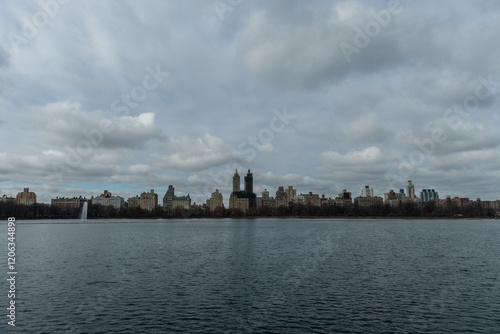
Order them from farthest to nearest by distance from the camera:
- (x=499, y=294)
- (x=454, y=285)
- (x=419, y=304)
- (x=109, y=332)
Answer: (x=454, y=285) → (x=499, y=294) → (x=419, y=304) → (x=109, y=332)

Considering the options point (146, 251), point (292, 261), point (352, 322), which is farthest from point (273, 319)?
point (146, 251)

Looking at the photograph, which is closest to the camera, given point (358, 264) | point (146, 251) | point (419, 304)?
point (419, 304)

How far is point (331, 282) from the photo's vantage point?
112 feet

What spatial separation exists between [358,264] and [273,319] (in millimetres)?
24554

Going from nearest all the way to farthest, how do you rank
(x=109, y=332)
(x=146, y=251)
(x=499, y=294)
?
(x=109, y=332) → (x=499, y=294) → (x=146, y=251)

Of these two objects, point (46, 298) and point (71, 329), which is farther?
point (46, 298)

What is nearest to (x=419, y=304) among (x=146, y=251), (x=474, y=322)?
(x=474, y=322)

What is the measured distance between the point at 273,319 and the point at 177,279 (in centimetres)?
1575

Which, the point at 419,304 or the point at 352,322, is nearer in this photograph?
the point at 352,322

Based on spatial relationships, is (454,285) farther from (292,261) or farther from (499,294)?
(292,261)

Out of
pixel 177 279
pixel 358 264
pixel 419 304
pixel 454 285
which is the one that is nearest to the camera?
pixel 419 304

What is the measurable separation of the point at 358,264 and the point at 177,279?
81.0 feet

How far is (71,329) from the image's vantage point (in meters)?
21.6

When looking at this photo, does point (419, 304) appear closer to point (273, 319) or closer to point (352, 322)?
point (352, 322)
